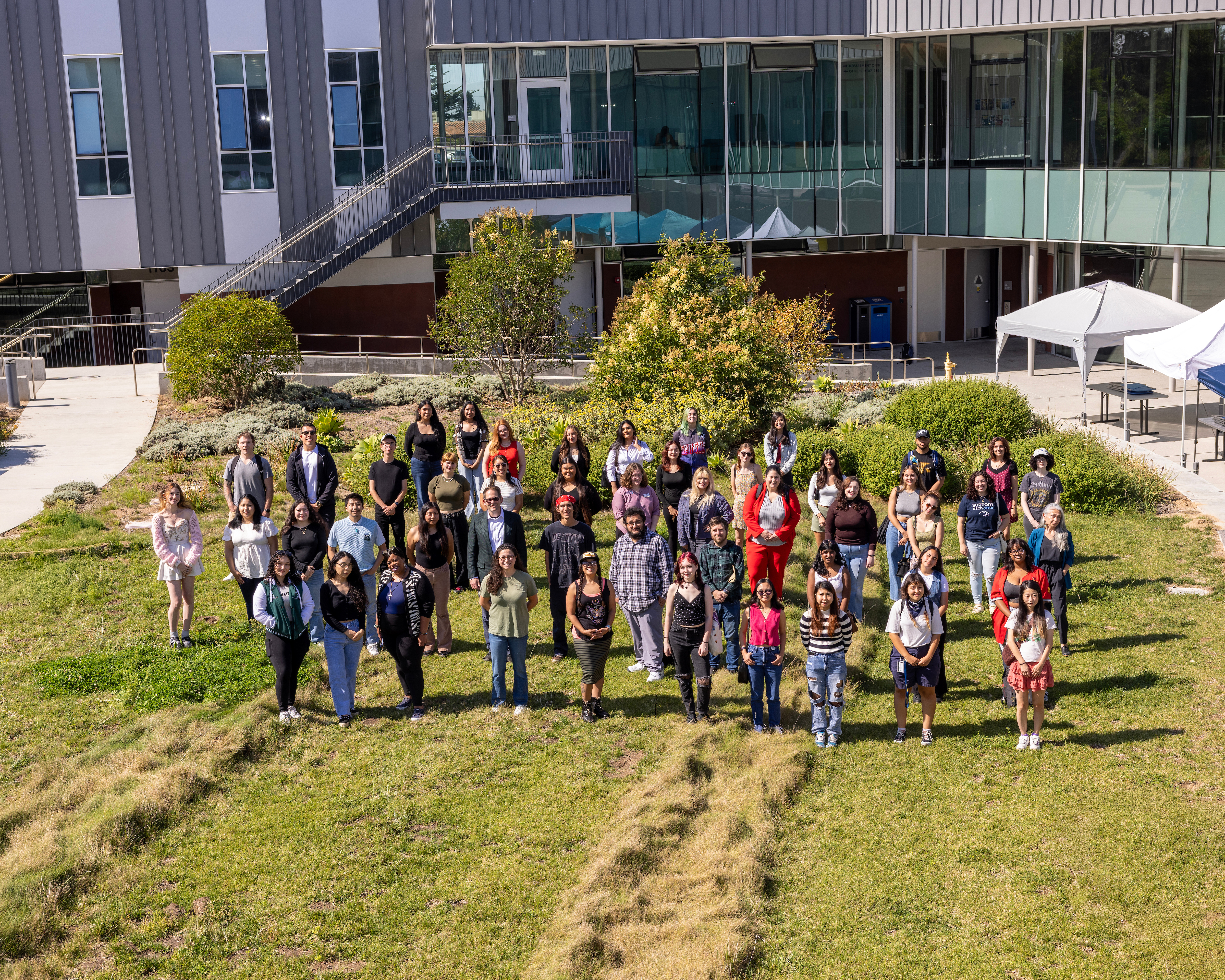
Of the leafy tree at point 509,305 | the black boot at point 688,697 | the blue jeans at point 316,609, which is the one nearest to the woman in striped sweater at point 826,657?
the black boot at point 688,697

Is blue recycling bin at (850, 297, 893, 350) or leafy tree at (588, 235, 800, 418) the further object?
blue recycling bin at (850, 297, 893, 350)

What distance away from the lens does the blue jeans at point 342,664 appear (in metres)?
10.0

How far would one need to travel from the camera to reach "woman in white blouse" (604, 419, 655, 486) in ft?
41.3

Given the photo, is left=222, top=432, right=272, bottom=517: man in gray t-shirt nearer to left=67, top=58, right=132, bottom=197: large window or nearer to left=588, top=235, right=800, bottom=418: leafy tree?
left=588, top=235, right=800, bottom=418: leafy tree

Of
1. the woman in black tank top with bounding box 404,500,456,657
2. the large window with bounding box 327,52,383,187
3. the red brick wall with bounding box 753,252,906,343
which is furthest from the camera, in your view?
the red brick wall with bounding box 753,252,906,343

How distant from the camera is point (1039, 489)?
11695mm

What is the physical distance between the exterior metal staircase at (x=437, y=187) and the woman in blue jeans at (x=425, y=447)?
49.6ft

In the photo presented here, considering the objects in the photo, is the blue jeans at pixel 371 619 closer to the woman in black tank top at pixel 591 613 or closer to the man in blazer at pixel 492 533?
the man in blazer at pixel 492 533

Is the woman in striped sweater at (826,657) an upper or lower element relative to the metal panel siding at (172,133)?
lower

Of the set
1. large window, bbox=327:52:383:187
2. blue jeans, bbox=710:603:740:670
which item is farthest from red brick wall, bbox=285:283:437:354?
blue jeans, bbox=710:603:740:670

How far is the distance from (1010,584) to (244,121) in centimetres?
2354

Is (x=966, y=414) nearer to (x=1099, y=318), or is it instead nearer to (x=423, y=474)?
(x=1099, y=318)

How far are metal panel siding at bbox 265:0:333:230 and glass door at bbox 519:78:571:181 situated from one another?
4452mm

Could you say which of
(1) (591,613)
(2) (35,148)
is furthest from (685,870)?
(2) (35,148)
